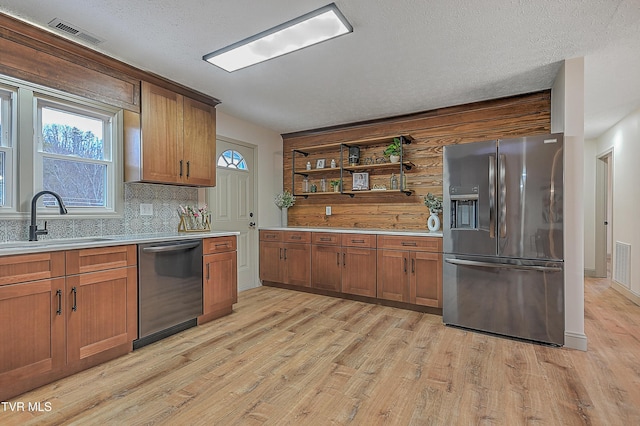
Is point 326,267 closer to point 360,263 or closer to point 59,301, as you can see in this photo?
point 360,263

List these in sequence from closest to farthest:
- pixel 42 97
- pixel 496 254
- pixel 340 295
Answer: pixel 42 97, pixel 496 254, pixel 340 295

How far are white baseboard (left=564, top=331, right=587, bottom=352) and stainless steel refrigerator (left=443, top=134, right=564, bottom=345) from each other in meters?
0.05

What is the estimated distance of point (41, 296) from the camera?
6.74 feet

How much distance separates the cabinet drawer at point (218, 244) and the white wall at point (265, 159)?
1.34 meters

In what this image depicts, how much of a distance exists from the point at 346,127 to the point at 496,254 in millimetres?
2780

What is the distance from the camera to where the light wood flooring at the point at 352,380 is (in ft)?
5.90

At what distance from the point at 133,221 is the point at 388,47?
286 cm

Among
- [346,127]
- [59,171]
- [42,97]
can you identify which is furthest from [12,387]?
[346,127]

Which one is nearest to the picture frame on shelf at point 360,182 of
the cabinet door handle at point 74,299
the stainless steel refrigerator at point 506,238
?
the stainless steel refrigerator at point 506,238

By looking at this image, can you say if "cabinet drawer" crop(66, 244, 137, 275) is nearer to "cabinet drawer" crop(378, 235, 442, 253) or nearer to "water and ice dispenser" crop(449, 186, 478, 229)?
"cabinet drawer" crop(378, 235, 442, 253)

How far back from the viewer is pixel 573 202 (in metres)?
2.71

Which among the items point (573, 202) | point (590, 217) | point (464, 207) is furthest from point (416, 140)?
point (590, 217)

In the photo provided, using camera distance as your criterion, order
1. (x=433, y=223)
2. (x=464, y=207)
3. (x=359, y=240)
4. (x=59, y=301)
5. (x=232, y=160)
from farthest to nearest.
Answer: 1. (x=232, y=160)
2. (x=359, y=240)
3. (x=433, y=223)
4. (x=464, y=207)
5. (x=59, y=301)

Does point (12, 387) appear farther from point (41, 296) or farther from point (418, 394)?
point (418, 394)
